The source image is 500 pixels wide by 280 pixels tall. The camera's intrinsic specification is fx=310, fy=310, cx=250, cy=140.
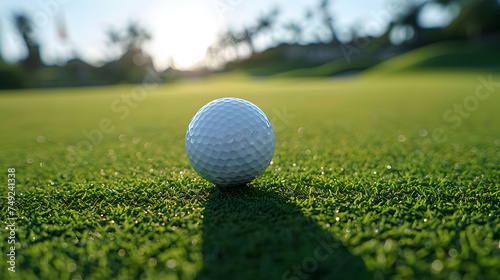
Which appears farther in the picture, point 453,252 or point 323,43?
point 323,43

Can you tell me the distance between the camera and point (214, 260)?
5.00 feet

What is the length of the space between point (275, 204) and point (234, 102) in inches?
37.3

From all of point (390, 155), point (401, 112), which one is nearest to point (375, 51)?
point (401, 112)

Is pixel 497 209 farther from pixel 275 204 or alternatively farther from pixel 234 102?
pixel 234 102

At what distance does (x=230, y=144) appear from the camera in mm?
2363

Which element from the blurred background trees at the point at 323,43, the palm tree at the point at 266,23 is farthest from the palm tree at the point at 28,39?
the palm tree at the point at 266,23

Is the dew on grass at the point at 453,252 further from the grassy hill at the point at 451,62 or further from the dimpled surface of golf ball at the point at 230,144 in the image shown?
the grassy hill at the point at 451,62

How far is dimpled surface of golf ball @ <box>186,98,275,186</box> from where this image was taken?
7.73ft

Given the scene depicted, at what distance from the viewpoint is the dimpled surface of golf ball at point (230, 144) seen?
7.73 ft

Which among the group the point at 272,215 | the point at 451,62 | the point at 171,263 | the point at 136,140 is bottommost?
the point at 451,62

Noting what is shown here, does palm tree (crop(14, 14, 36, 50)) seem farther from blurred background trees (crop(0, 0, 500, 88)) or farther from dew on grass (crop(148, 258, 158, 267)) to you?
dew on grass (crop(148, 258, 158, 267))

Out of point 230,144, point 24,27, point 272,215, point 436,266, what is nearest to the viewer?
point 436,266

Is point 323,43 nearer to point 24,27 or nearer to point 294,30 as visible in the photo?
point 294,30

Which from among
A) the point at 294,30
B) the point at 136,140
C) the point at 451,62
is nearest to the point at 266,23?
the point at 294,30
